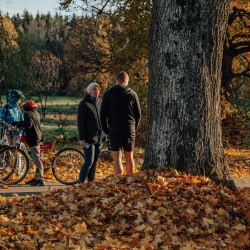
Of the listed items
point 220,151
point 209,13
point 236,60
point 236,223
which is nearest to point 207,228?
point 236,223

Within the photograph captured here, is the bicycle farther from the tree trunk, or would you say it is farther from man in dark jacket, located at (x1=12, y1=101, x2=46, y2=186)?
the tree trunk

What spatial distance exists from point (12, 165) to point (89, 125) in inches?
85.3

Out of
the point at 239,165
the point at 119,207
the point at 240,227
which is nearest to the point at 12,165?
the point at 119,207

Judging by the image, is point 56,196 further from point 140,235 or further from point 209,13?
point 209,13

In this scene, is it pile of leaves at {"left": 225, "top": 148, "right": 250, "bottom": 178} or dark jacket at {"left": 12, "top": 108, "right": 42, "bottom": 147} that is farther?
pile of leaves at {"left": 225, "top": 148, "right": 250, "bottom": 178}

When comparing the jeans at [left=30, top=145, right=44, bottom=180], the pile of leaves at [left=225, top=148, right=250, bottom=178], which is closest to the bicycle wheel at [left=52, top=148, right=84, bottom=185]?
the jeans at [left=30, top=145, right=44, bottom=180]

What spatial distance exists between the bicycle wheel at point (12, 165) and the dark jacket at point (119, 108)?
2502 millimetres

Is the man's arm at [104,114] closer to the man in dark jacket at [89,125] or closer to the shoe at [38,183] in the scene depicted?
the man in dark jacket at [89,125]

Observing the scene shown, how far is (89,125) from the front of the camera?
804 cm

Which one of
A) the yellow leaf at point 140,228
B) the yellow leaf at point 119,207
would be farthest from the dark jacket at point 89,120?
the yellow leaf at point 140,228

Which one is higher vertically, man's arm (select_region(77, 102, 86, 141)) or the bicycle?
man's arm (select_region(77, 102, 86, 141))

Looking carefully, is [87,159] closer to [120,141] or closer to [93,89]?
[120,141]

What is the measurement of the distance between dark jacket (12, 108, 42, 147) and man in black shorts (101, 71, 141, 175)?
6.19 ft

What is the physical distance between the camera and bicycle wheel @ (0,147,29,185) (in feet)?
29.6
